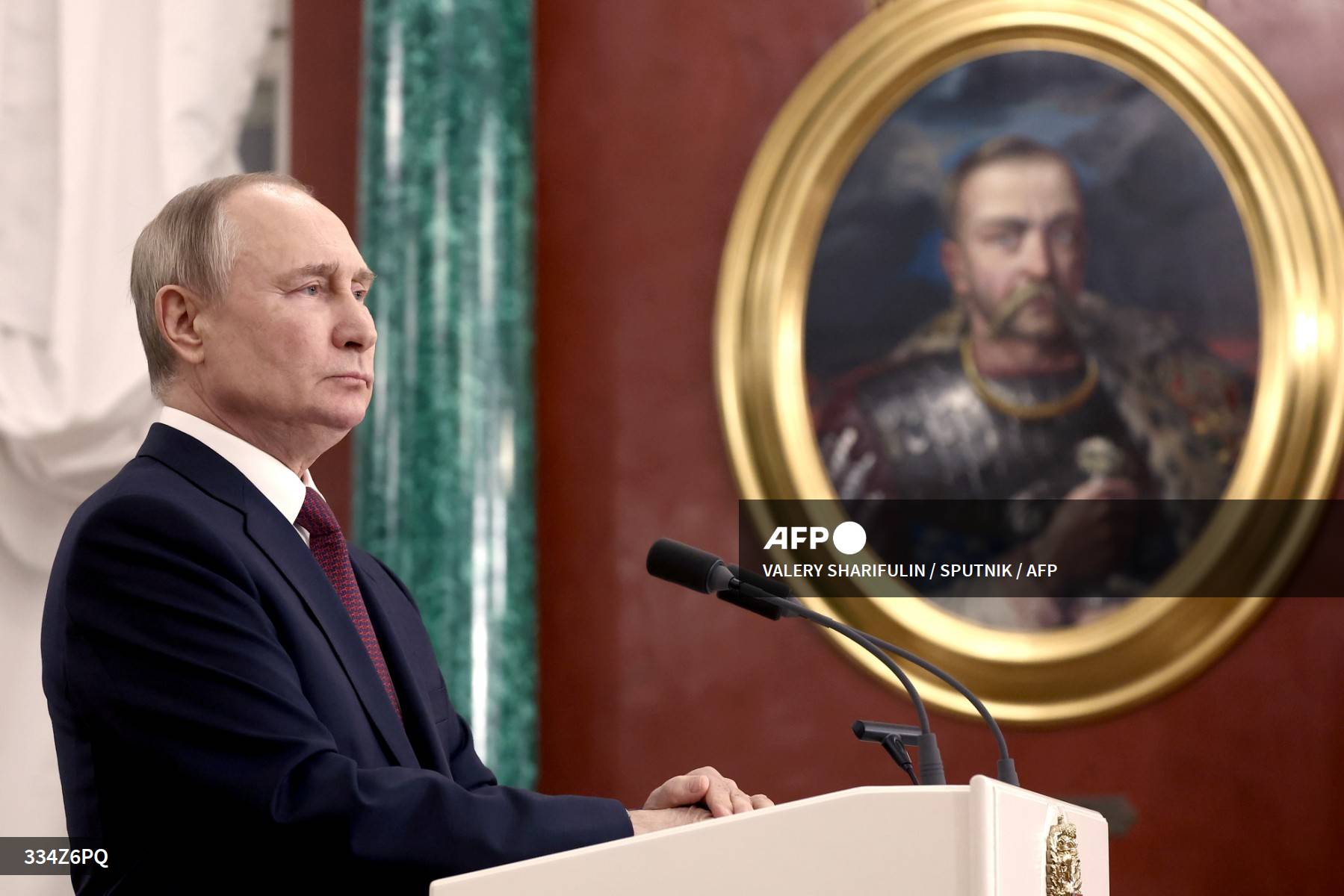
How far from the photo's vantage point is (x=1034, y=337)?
4.17m

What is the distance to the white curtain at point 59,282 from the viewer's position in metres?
3.69

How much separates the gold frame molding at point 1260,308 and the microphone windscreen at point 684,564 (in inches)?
Result: 86.9

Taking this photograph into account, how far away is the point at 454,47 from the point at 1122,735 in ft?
8.84

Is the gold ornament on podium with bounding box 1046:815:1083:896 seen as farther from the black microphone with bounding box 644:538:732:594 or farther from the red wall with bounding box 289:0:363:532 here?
the red wall with bounding box 289:0:363:532

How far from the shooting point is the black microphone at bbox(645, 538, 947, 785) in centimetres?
182

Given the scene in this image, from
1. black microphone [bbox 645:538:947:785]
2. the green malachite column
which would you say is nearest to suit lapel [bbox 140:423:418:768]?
black microphone [bbox 645:538:947:785]

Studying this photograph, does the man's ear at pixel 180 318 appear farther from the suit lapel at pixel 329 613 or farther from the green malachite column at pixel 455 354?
the green malachite column at pixel 455 354

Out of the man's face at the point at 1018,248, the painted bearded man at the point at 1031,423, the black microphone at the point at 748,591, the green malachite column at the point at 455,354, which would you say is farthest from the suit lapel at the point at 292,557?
the man's face at the point at 1018,248

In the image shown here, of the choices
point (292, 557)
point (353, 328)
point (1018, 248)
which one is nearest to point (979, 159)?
point (1018, 248)

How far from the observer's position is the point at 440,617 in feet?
13.6

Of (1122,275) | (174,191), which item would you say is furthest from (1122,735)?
(174,191)

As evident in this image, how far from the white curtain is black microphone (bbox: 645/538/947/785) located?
222 centimetres

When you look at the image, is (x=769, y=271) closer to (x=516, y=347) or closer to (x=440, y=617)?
(x=516, y=347)

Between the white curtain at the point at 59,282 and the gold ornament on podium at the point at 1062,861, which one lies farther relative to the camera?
the white curtain at the point at 59,282
